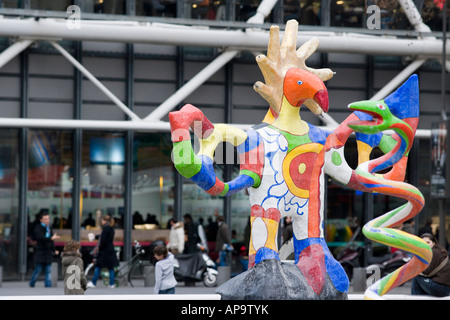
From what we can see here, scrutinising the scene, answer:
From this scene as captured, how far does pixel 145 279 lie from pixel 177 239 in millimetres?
1249

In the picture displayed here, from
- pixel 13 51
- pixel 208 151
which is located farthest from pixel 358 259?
pixel 208 151

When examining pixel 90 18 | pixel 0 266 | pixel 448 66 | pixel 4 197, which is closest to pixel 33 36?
pixel 90 18

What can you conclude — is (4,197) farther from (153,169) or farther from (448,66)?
(448,66)

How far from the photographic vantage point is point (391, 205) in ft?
75.9

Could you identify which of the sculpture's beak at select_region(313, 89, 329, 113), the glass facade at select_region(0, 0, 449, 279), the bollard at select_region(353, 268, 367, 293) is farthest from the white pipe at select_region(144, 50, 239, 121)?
the sculpture's beak at select_region(313, 89, 329, 113)

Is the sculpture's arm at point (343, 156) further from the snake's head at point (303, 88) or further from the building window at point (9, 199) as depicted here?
the building window at point (9, 199)

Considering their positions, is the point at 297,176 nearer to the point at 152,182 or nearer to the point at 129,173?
the point at 129,173

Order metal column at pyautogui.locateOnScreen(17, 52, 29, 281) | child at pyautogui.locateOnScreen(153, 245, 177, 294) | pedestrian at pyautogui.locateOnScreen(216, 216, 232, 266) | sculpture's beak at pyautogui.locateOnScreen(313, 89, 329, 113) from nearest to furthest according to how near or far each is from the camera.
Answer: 1. sculpture's beak at pyautogui.locateOnScreen(313, 89, 329, 113)
2. child at pyautogui.locateOnScreen(153, 245, 177, 294)
3. metal column at pyautogui.locateOnScreen(17, 52, 29, 281)
4. pedestrian at pyautogui.locateOnScreen(216, 216, 232, 266)

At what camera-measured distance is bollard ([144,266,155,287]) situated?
19938 millimetres

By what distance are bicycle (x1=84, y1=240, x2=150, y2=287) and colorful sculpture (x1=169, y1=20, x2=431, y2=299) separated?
28.9 ft

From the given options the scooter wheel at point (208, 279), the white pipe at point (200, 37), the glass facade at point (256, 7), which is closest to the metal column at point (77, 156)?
the glass facade at point (256, 7)

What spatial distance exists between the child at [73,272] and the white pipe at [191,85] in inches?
236

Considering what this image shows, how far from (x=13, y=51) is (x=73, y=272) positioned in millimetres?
7369

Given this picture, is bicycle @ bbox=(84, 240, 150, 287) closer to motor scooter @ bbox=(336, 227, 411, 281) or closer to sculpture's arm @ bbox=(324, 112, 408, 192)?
motor scooter @ bbox=(336, 227, 411, 281)
